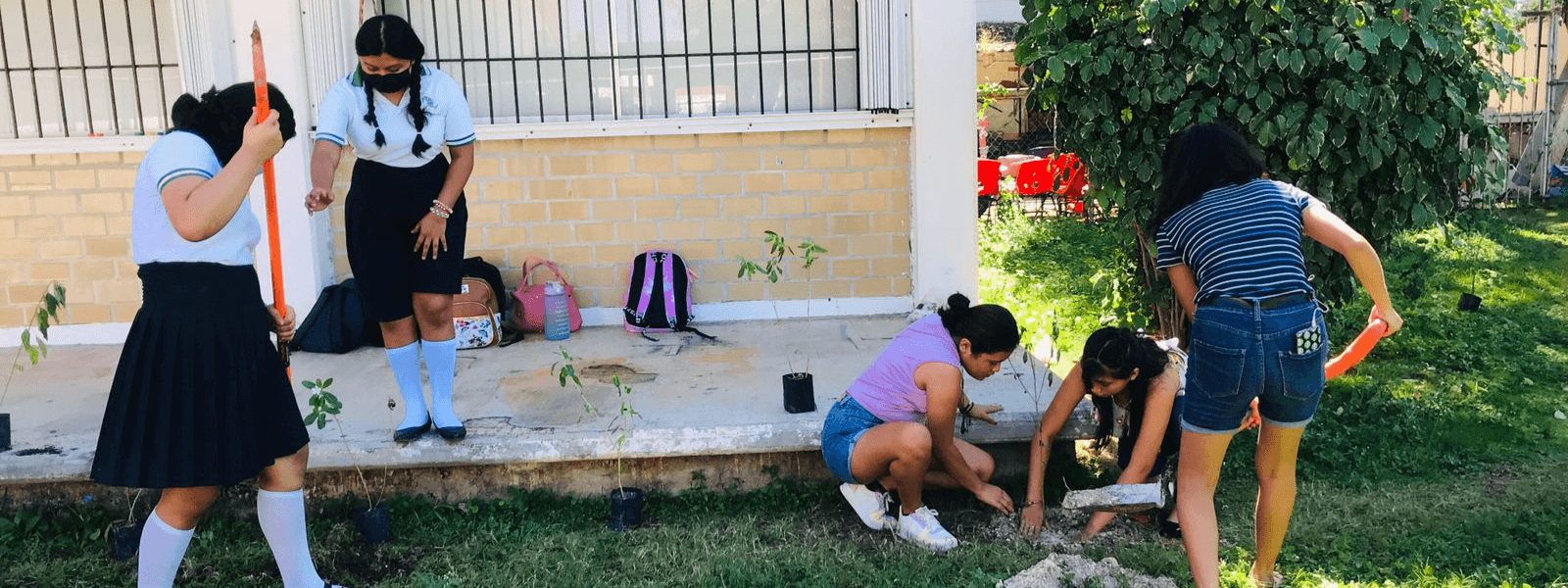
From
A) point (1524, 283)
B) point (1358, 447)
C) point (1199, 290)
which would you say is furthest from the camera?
point (1524, 283)

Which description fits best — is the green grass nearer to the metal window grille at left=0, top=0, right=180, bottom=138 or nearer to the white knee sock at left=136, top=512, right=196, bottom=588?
the white knee sock at left=136, top=512, right=196, bottom=588

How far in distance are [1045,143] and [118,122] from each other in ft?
39.4

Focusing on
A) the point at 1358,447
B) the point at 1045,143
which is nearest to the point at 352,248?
the point at 1358,447

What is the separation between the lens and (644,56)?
650 cm

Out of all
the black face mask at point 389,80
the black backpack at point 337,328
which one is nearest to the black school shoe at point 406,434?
the black face mask at point 389,80

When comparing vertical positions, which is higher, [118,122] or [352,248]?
[118,122]

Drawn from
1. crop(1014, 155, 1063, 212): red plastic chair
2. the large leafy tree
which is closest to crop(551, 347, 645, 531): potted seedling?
the large leafy tree

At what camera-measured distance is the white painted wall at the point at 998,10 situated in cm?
1346

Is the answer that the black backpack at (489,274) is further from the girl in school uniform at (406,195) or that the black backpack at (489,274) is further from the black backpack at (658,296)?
the girl in school uniform at (406,195)

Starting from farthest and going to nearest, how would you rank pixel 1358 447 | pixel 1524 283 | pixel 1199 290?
pixel 1524 283, pixel 1358 447, pixel 1199 290

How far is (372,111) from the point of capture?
4.12m

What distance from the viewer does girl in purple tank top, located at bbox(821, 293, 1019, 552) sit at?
3.91 meters

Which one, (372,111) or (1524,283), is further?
(1524,283)

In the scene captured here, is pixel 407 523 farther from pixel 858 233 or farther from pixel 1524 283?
pixel 1524 283
